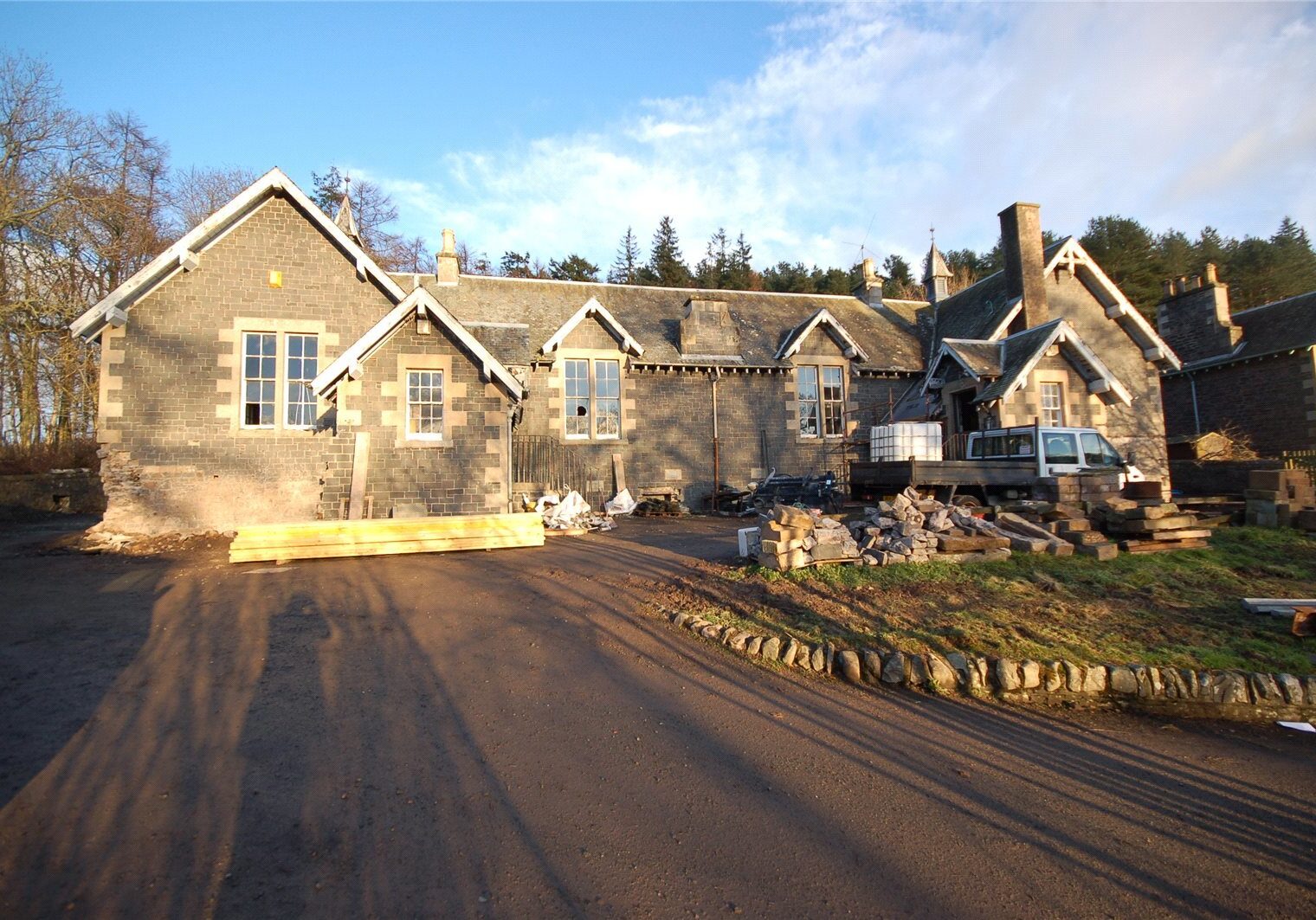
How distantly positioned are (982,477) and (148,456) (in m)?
17.7

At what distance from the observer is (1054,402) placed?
18156 mm

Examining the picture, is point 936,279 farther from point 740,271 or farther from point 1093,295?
point 740,271

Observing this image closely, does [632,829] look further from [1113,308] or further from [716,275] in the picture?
[716,275]

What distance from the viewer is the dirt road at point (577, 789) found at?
3.07 m

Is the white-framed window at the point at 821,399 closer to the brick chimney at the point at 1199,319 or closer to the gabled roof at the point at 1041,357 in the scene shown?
the gabled roof at the point at 1041,357

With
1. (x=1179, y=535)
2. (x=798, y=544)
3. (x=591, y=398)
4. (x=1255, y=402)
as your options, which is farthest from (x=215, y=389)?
(x=1255, y=402)

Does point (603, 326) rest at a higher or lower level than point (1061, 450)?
higher

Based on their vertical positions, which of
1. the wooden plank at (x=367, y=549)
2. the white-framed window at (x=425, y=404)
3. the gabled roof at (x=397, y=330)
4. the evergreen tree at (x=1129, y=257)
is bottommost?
the wooden plank at (x=367, y=549)

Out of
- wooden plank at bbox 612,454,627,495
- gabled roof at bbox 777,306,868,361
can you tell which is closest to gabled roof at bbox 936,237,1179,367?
gabled roof at bbox 777,306,868,361

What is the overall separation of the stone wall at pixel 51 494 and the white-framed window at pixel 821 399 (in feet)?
80.2

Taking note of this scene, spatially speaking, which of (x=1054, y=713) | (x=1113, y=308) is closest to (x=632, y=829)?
(x=1054, y=713)

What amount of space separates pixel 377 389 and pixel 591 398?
687 centimetres

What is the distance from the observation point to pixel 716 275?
51281mm

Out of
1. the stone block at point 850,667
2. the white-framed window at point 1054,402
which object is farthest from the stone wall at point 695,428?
the stone block at point 850,667
